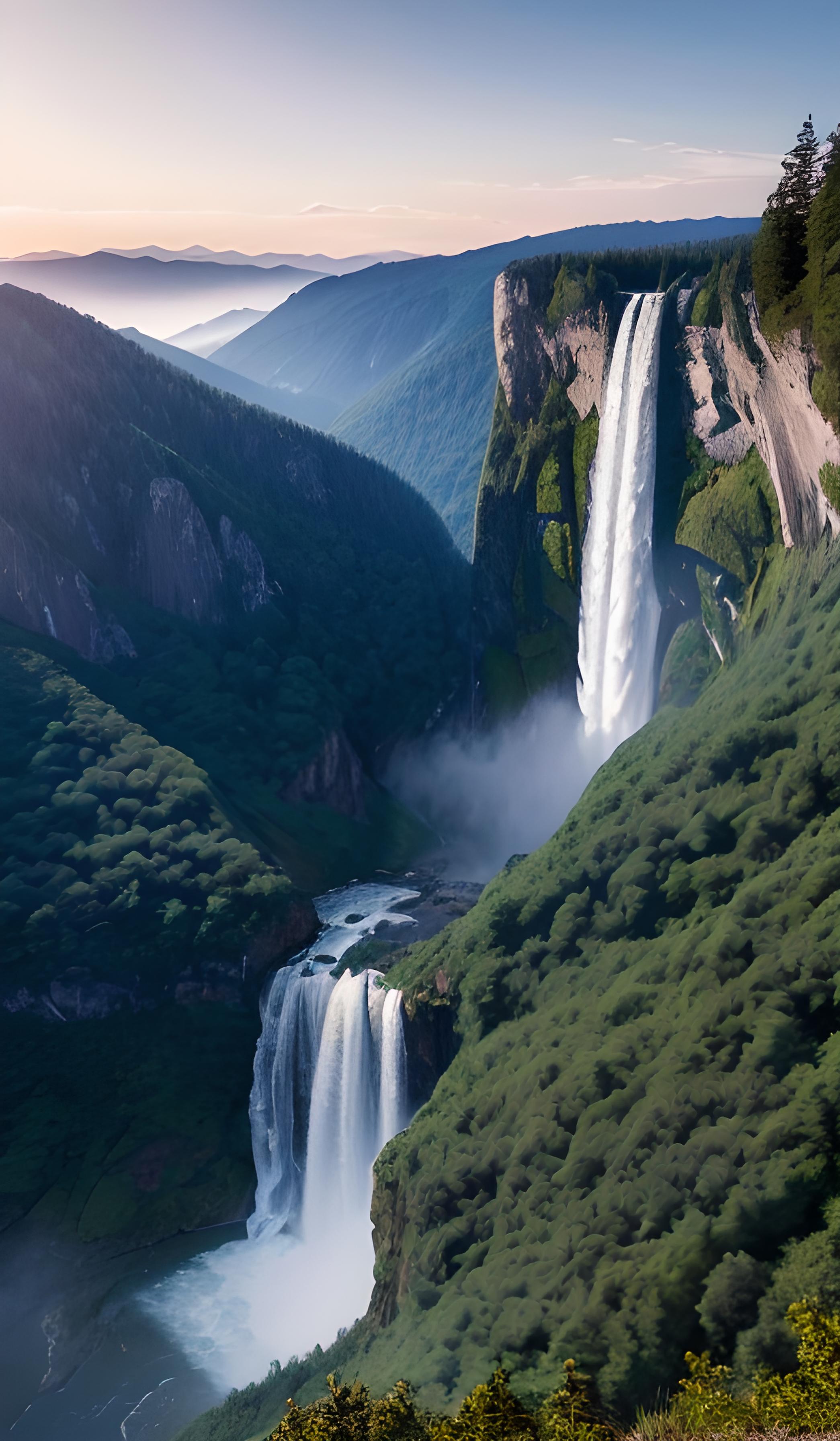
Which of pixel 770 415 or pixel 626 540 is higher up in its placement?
pixel 770 415

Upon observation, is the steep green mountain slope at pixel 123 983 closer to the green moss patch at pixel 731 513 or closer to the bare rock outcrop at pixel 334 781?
the bare rock outcrop at pixel 334 781

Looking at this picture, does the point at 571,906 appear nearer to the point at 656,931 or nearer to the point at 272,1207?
the point at 656,931

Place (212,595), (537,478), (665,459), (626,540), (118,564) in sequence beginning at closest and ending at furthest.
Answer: (665,459), (626,540), (537,478), (118,564), (212,595)

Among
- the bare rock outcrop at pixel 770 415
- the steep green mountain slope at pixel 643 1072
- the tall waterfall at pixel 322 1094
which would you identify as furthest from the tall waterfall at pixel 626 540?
the tall waterfall at pixel 322 1094

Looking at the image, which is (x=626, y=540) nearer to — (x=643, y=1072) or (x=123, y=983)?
(x=123, y=983)

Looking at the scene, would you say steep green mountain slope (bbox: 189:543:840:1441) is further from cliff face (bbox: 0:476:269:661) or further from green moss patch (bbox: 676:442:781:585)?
cliff face (bbox: 0:476:269:661)

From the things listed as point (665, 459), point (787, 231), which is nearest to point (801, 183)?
point (787, 231)
